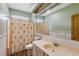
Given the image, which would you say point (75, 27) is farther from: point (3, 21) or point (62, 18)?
point (3, 21)

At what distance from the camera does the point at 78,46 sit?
3.82 feet

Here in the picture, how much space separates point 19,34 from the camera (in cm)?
137

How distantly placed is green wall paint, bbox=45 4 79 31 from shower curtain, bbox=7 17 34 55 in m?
0.32

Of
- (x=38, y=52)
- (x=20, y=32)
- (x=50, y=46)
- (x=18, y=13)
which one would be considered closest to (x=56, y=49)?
(x=50, y=46)

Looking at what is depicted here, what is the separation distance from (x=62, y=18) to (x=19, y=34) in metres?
0.70

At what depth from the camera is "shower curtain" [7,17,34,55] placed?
1.31 meters

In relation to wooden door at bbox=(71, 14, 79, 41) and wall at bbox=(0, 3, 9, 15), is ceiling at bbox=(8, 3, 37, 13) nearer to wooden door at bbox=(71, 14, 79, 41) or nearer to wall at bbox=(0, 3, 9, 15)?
Result: wall at bbox=(0, 3, 9, 15)

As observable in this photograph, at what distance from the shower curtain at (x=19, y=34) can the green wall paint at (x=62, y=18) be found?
1.03 feet

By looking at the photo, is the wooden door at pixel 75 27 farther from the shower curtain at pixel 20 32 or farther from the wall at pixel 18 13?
the wall at pixel 18 13

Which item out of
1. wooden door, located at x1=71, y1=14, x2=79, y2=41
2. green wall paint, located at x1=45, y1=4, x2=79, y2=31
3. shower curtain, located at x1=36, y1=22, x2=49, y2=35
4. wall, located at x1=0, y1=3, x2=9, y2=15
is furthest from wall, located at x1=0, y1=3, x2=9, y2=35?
wooden door, located at x1=71, y1=14, x2=79, y2=41

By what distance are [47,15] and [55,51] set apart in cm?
57

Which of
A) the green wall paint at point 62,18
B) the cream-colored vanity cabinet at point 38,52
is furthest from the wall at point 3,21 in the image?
the green wall paint at point 62,18

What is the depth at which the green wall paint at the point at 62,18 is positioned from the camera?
3.94 feet

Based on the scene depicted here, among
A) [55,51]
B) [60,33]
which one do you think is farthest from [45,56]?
[60,33]
